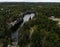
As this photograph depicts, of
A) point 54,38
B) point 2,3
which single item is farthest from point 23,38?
point 2,3

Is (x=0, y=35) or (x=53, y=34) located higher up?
(x=53, y=34)

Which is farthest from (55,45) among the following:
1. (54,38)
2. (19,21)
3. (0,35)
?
(19,21)

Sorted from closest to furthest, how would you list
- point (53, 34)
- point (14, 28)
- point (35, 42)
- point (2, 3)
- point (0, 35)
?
point (53, 34) < point (35, 42) < point (0, 35) < point (14, 28) < point (2, 3)

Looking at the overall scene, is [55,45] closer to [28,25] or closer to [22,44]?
[22,44]

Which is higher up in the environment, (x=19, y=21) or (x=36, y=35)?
(x=36, y=35)

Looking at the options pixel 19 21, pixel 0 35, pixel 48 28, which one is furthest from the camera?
pixel 19 21

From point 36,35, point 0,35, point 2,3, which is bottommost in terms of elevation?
point 2,3

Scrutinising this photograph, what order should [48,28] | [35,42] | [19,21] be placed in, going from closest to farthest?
[35,42] → [48,28] → [19,21]

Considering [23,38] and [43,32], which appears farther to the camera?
[23,38]

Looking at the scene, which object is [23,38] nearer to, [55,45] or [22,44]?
[22,44]
